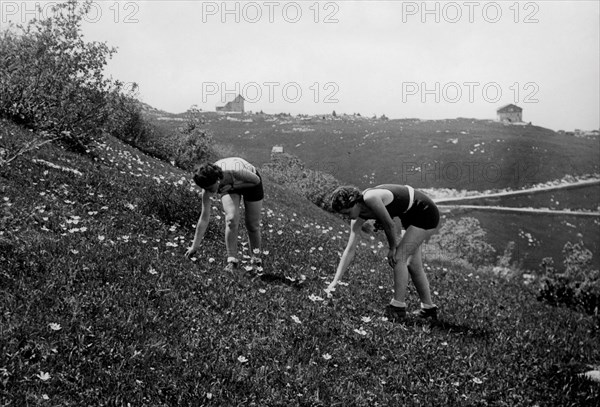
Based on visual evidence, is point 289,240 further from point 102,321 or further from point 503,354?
point 102,321

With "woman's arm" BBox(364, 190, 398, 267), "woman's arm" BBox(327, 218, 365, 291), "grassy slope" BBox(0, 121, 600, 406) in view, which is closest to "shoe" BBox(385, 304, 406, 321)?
"grassy slope" BBox(0, 121, 600, 406)

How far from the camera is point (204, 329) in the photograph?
5.07 m

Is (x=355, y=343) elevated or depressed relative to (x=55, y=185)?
depressed

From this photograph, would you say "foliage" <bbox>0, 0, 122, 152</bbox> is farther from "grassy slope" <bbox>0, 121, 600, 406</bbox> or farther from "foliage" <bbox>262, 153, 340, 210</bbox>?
"foliage" <bbox>262, 153, 340, 210</bbox>

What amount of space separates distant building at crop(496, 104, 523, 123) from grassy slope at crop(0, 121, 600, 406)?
154 meters

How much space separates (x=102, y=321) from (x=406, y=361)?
3.14 m

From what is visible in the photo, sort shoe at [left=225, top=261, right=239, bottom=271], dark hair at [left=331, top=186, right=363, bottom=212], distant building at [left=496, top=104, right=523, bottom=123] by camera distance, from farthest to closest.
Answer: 1. distant building at [left=496, top=104, right=523, bottom=123]
2. shoe at [left=225, top=261, right=239, bottom=271]
3. dark hair at [left=331, top=186, right=363, bottom=212]

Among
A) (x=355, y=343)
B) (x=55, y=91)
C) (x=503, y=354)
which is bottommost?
(x=503, y=354)

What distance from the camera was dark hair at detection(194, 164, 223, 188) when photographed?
21.7 feet

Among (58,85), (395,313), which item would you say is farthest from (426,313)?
(58,85)

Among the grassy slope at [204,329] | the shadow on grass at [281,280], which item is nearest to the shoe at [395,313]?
the grassy slope at [204,329]

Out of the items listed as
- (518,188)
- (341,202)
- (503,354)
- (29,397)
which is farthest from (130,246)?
(518,188)

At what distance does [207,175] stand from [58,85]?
9.44m

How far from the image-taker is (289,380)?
4602 mm
